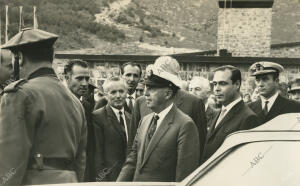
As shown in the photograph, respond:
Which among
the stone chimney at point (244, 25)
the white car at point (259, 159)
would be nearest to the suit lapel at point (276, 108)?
the white car at point (259, 159)

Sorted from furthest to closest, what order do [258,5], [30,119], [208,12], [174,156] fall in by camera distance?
[208,12], [258,5], [174,156], [30,119]

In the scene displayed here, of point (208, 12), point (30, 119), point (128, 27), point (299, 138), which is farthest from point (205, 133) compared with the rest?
point (128, 27)

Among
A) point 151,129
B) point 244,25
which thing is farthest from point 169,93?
point 244,25

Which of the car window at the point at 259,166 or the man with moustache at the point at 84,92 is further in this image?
the man with moustache at the point at 84,92

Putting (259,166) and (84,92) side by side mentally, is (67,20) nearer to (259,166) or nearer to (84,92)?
(84,92)

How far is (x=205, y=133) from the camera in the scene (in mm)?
7484

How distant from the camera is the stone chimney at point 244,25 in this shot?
1102 inches

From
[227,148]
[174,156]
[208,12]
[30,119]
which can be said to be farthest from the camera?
[208,12]

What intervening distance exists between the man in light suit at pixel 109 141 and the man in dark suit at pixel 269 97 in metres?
1.60

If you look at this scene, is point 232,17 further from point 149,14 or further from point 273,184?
point 273,184

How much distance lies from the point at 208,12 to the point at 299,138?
120ft

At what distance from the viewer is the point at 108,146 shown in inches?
288

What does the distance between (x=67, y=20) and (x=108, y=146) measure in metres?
36.2

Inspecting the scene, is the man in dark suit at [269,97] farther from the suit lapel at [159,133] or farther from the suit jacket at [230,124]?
the suit lapel at [159,133]
